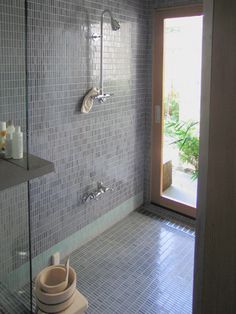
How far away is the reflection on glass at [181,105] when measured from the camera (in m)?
3.00

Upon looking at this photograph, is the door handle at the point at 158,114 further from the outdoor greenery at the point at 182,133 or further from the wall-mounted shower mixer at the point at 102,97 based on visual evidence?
the wall-mounted shower mixer at the point at 102,97

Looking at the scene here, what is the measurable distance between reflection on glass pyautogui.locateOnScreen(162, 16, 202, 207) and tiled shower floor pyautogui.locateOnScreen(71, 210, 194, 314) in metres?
0.44

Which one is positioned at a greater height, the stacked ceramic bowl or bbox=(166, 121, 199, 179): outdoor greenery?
bbox=(166, 121, 199, 179): outdoor greenery

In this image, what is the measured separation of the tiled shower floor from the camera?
2.19 metres

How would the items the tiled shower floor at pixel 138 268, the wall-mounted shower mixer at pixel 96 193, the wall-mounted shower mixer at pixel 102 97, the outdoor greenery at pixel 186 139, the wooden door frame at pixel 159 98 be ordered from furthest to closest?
the outdoor greenery at pixel 186 139 < the wooden door frame at pixel 159 98 < the wall-mounted shower mixer at pixel 96 193 < the wall-mounted shower mixer at pixel 102 97 < the tiled shower floor at pixel 138 268

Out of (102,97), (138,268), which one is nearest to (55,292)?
(138,268)

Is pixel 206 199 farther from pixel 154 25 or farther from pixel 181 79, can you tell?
pixel 154 25

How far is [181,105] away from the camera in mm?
3184

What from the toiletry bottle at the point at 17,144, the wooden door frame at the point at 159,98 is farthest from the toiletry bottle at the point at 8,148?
the wooden door frame at the point at 159,98

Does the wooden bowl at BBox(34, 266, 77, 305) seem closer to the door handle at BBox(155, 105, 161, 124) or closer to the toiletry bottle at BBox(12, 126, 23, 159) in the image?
the toiletry bottle at BBox(12, 126, 23, 159)

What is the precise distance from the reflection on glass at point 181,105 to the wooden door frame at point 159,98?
1.8 inches

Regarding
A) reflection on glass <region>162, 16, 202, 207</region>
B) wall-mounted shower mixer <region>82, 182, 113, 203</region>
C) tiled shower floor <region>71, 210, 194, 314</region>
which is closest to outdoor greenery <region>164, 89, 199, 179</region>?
reflection on glass <region>162, 16, 202, 207</region>

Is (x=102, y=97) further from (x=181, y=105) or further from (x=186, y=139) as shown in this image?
(x=186, y=139)

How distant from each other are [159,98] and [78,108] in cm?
104
